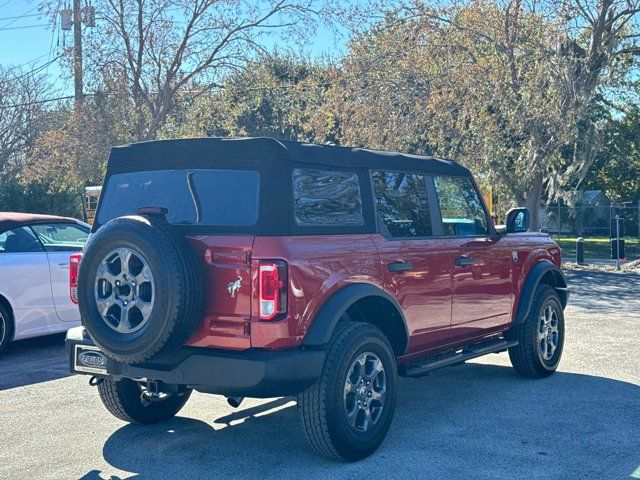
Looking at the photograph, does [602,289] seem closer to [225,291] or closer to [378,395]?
[378,395]

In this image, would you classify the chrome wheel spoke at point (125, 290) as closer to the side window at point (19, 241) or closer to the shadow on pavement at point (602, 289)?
the side window at point (19, 241)

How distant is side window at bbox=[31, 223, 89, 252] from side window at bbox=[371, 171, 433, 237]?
15.0 ft

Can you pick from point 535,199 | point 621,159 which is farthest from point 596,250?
point 535,199

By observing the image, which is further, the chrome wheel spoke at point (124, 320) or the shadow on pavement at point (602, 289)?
the shadow on pavement at point (602, 289)

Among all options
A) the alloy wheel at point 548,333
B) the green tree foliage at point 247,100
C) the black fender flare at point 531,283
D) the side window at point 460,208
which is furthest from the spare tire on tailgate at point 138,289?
the green tree foliage at point 247,100

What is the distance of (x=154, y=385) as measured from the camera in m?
4.91

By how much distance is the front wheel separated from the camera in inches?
188

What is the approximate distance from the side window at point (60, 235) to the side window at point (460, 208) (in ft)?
15.0

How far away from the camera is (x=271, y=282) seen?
14.9 ft

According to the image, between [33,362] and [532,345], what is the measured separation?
16.8 feet

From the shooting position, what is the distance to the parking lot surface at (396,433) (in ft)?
16.1

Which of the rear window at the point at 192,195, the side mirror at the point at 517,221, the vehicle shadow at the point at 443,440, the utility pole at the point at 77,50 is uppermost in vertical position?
the utility pole at the point at 77,50

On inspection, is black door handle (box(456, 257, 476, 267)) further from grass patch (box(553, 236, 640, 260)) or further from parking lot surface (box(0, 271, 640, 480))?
grass patch (box(553, 236, 640, 260))

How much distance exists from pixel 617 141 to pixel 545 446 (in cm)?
2299
